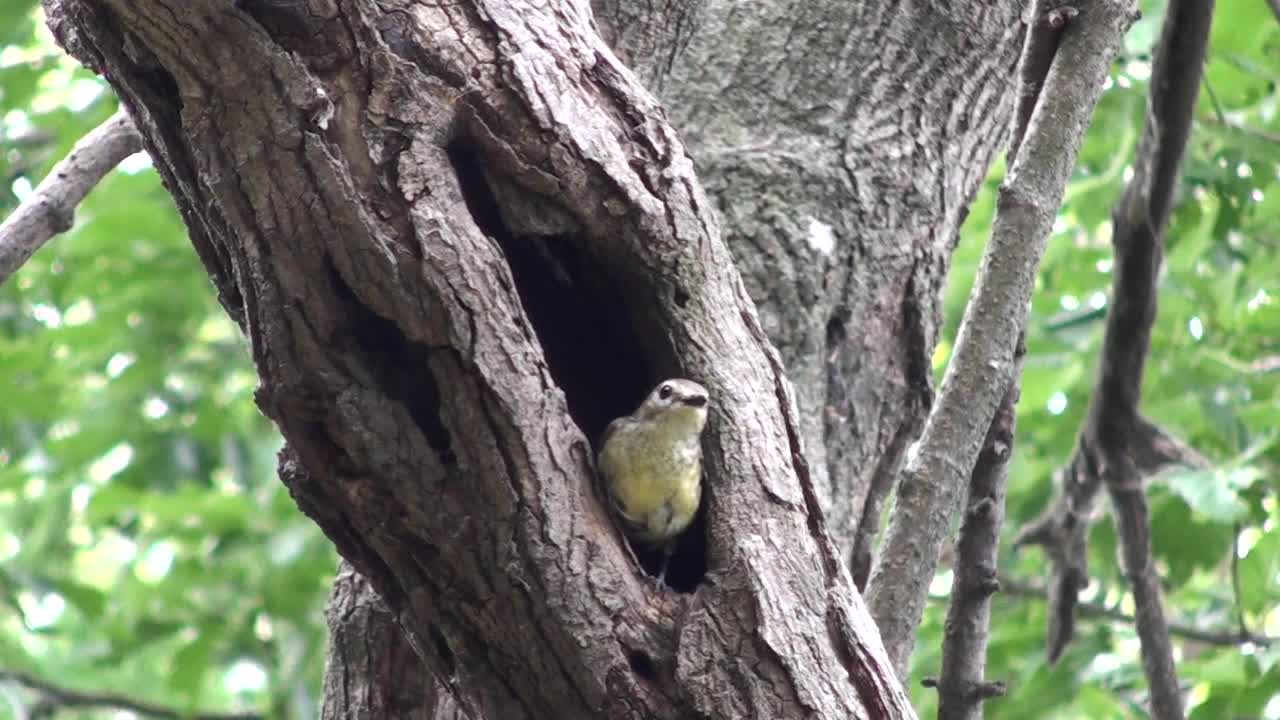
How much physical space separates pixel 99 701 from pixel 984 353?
5740mm

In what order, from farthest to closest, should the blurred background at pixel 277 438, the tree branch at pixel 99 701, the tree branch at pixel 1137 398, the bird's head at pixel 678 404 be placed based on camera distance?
1. the tree branch at pixel 99 701
2. the blurred background at pixel 277 438
3. the tree branch at pixel 1137 398
4. the bird's head at pixel 678 404

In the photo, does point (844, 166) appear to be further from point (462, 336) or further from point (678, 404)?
point (462, 336)

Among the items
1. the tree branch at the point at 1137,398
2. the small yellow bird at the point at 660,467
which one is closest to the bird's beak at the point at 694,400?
the small yellow bird at the point at 660,467

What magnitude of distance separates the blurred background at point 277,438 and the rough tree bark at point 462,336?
222cm

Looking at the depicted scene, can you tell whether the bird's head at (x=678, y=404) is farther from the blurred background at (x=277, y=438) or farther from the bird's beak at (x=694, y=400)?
the blurred background at (x=277, y=438)

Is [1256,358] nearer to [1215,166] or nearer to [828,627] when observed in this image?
[1215,166]

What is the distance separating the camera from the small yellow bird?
2.87 m

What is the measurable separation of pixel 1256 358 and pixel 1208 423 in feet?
1.85

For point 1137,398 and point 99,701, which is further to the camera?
point 99,701

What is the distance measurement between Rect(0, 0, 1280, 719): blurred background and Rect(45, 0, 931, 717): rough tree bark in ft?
7.30

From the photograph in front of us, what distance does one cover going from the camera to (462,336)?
2646 mm

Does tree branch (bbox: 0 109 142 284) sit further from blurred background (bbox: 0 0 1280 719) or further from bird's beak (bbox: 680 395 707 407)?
blurred background (bbox: 0 0 1280 719)

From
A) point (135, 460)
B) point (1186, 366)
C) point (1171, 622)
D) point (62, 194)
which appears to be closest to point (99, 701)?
point (135, 460)

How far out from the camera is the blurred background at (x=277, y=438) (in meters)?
5.54
